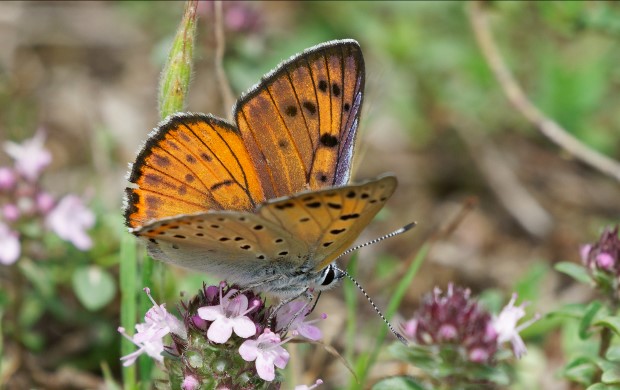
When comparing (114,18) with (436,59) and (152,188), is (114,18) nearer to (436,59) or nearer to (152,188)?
(436,59)

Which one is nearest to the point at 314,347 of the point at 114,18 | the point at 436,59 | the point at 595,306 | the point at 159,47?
the point at 595,306

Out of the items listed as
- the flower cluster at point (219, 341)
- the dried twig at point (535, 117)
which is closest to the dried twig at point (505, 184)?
the dried twig at point (535, 117)

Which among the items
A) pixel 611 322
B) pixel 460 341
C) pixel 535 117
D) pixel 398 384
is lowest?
pixel 398 384

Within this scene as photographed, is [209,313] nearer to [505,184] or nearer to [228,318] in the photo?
[228,318]

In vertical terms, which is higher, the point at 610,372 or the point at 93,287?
the point at 610,372

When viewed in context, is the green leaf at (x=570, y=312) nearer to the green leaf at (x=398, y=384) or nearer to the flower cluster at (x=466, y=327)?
the flower cluster at (x=466, y=327)

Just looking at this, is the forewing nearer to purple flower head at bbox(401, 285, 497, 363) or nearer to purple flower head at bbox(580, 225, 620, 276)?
purple flower head at bbox(401, 285, 497, 363)

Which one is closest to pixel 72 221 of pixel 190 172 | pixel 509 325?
pixel 190 172
